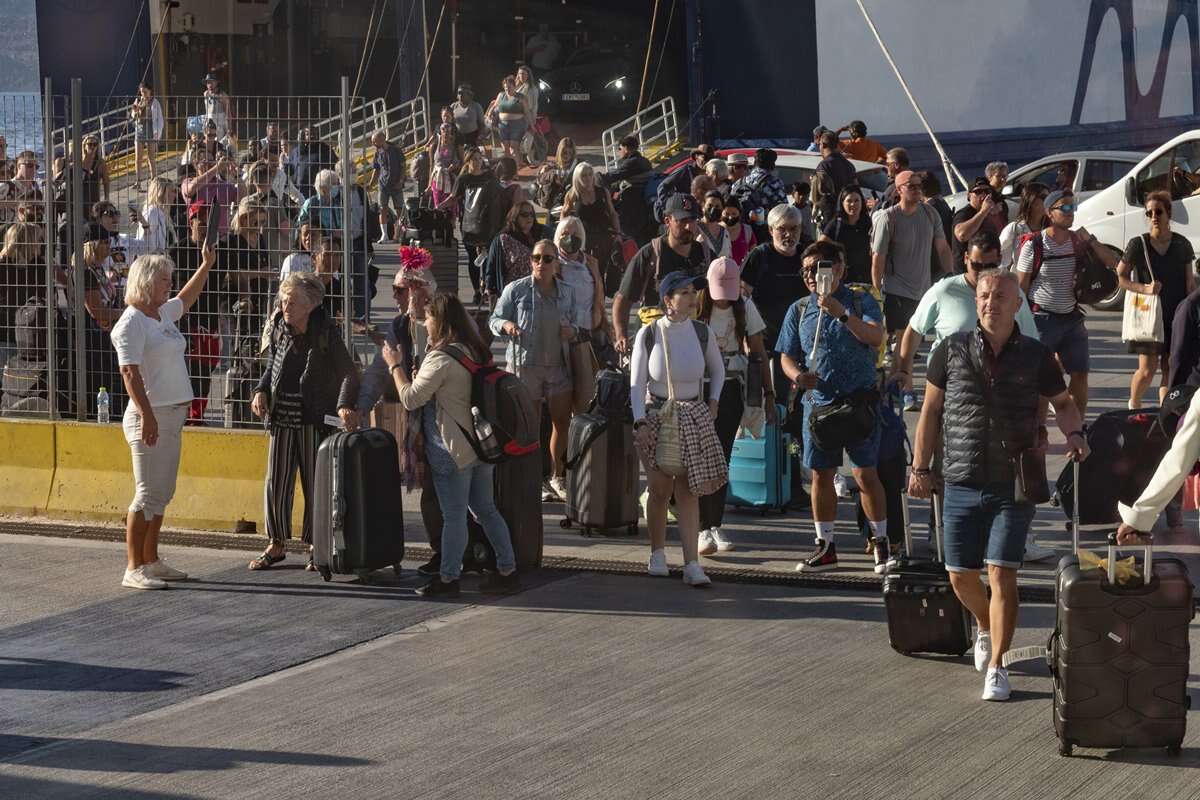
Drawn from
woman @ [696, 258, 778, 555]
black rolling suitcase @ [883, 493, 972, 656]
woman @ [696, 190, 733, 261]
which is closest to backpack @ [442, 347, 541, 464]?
woman @ [696, 258, 778, 555]

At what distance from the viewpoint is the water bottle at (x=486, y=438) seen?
9812mm

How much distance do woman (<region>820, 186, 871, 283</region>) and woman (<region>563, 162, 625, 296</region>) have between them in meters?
2.22

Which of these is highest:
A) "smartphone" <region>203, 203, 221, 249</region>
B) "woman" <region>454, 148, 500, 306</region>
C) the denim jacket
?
"woman" <region>454, 148, 500, 306</region>

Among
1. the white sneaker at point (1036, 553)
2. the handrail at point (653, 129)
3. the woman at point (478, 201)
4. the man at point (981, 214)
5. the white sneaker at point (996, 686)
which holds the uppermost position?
the handrail at point (653, 129)

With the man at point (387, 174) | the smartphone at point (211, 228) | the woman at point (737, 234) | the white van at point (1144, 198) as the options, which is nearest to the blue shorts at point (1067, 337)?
the woman at point (737, 234)

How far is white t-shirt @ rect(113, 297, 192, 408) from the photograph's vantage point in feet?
33.6

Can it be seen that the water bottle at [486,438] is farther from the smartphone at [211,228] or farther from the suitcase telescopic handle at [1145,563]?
the suitcase telescopic handle at [1145,563]

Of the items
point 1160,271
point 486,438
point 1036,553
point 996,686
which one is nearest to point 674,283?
point 486,438

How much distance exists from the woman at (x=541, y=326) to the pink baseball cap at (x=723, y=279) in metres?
1.19

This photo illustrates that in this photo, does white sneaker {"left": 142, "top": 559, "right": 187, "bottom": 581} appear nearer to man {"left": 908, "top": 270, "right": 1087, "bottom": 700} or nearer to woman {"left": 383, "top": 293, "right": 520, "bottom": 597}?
woman {"left": 383, "top": 293, "right": 520, "bottom": 597}

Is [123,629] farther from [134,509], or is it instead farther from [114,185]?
[114,185]

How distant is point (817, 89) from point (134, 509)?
1018 inches

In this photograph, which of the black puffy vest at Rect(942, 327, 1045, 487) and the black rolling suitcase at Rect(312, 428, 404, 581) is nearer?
the black puffy vest at Rect(942, 327, 1045, 487)

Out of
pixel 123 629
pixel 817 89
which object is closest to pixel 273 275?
pixel 123 629
